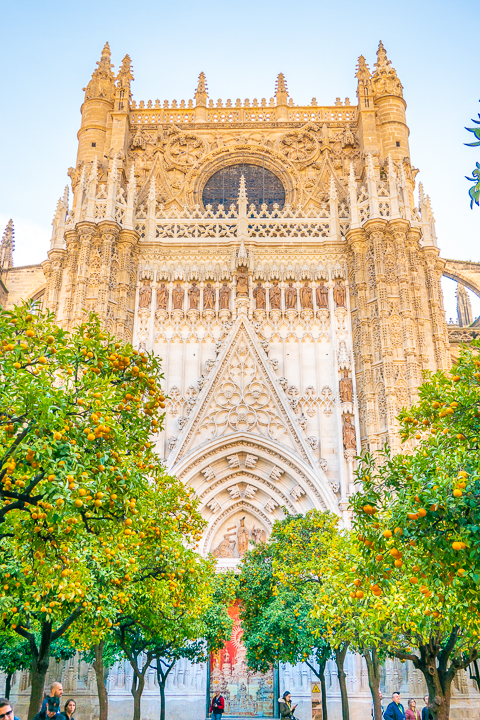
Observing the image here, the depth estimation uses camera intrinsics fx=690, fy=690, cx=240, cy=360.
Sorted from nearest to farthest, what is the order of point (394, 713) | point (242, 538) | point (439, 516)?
point (439, 516)
point (394, 713)
point (242, 538)

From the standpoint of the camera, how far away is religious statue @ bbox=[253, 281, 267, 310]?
24856 mm

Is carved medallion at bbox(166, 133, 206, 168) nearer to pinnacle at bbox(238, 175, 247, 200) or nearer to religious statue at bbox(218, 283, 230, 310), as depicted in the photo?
pinnacle at bbox(238, 175, 247, 200)

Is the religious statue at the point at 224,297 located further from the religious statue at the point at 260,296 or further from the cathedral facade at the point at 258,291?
the religious statue at the point at 260,296

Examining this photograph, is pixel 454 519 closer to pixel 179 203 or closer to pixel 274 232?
pixel 274 232

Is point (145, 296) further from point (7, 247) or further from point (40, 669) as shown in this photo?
point (40, 669)

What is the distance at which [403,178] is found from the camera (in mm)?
25516

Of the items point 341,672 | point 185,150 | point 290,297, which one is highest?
point 185,150

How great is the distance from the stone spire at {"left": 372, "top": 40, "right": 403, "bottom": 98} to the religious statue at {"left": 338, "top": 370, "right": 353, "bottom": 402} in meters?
12.2

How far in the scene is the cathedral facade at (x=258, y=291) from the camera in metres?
22.2

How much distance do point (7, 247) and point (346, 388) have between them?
55.7ft

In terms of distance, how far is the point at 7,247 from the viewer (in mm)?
30750

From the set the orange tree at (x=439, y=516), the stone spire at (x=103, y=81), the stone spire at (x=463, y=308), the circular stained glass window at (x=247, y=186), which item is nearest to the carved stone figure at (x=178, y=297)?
the circular stained glass window at (x=247, y=186)

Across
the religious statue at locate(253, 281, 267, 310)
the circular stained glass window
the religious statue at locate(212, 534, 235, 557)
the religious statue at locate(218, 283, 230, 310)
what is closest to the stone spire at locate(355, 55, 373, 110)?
the circular stained glass window

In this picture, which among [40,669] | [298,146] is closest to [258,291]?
[298,146]
